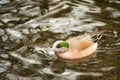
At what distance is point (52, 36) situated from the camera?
9258mm

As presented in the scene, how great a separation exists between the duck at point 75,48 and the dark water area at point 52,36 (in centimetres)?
15

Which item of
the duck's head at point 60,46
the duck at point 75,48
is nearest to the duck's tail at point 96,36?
the duck at point 75,48

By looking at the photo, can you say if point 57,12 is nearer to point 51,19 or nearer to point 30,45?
point 51,19

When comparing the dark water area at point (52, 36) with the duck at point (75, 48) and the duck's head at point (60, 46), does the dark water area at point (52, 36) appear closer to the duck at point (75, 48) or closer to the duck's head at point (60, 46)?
the duck at point (75, 48)

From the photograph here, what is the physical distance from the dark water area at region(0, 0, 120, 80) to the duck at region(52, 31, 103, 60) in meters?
0.15

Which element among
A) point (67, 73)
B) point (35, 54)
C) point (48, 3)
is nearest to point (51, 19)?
point (48, 3)

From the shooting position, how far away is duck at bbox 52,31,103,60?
814 centimetres

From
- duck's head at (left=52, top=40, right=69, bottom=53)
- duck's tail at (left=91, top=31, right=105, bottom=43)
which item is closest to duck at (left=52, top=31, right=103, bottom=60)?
duck's head at (left=52, top=40, right=69, bottom=53)

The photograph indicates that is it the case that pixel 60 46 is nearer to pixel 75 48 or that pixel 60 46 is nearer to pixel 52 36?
pixel 75 48

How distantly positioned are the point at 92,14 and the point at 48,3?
160cm

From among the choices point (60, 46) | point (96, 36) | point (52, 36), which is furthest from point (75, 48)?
point (52, 36)

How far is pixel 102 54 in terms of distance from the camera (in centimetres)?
840

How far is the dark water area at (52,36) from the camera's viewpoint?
25.6ft

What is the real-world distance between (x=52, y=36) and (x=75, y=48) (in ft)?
3.78
